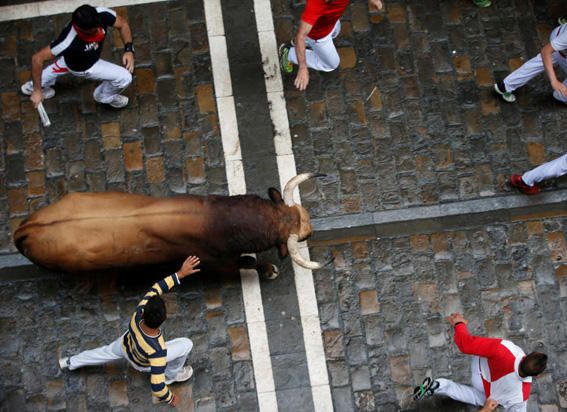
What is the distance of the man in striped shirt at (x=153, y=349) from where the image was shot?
7.58 metres

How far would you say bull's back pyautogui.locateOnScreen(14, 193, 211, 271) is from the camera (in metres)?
8.17

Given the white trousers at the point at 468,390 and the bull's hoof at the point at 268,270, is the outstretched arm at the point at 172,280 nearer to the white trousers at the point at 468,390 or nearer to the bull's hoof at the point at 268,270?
the bull's hoof at the point at 268,270

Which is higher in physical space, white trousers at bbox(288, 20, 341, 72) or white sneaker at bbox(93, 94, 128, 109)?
white trousers at bbox(288, 20, 341, 72)

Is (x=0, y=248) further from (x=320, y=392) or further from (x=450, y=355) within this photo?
(x=450, y=355)

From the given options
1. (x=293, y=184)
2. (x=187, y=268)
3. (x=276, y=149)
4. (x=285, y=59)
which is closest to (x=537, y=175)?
(x=293, y=184)

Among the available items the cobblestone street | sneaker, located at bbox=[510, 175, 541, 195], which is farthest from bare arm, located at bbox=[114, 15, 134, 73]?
sneaker, located at bbox=[510, 175, 541, 195]

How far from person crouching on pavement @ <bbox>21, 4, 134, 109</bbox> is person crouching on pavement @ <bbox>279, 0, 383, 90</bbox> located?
2.01m

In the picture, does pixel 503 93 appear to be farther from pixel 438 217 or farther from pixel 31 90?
pixel 31 90

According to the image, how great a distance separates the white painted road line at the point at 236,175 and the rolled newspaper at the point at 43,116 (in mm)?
2126

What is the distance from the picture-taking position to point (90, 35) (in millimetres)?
8539

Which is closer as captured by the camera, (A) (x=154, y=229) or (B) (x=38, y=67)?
(A) (x=154, y=229)

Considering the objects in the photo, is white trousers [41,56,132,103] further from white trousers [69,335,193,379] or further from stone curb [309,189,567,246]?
white trousers [69,335,193,379]

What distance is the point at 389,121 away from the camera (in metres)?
10.1

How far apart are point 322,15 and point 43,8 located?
13.0ft
